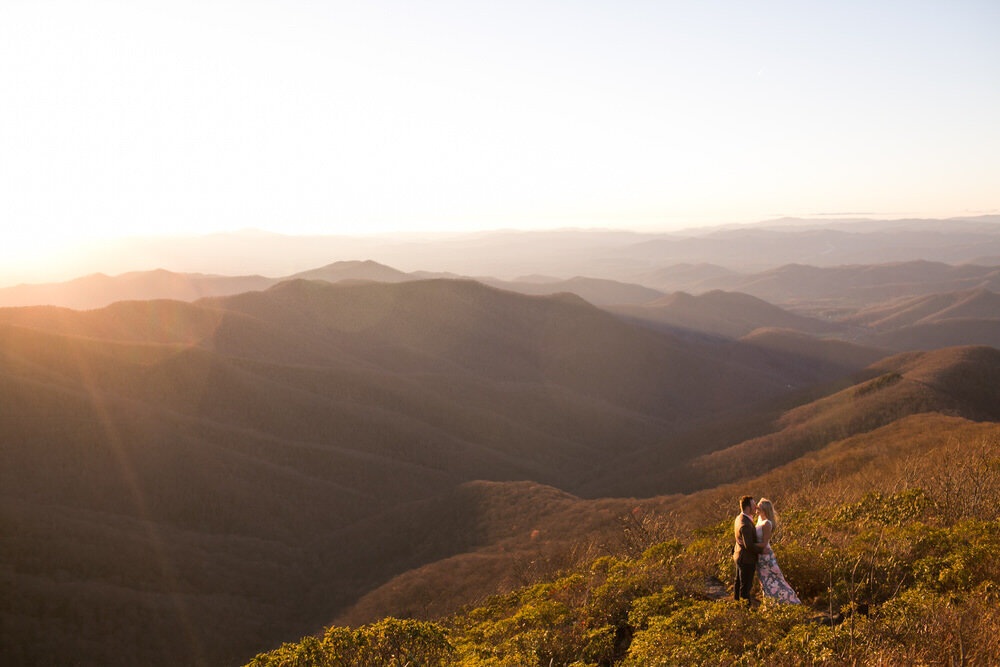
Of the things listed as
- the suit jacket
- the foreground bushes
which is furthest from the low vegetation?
the suit jacket

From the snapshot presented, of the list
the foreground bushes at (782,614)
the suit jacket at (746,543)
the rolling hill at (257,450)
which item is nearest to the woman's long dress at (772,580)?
the suit jacket at (746,543)

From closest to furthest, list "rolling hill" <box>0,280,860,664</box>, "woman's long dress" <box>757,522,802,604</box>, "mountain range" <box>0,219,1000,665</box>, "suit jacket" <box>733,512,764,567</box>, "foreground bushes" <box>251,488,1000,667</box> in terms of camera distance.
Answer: "foreground bushes" <box>251,488,1000,667</box> → "woman's long dress" <box>757,522,802,604</box> → "suit jacket" <box>733,512,764,567</box> → "mountain range" <box>0,219,1000,665</box> → "rolling hill" <box>0,280,860,664</box>

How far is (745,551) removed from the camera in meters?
10.4

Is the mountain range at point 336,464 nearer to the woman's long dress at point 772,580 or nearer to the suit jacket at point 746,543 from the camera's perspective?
the woman's long dress at point 772,580

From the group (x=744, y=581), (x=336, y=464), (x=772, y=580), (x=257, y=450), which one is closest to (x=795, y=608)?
(x=772, y=580)

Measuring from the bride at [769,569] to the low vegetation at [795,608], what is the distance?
501 mm

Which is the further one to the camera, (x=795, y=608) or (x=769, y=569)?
(x=769, y=569)

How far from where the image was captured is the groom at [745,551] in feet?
33.5

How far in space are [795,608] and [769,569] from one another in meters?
1.23

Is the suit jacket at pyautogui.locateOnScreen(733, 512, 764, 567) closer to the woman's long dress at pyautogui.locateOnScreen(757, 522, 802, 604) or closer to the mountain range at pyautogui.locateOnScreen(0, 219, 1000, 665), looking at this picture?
the woman's long dress at pyautogui.locateOnScreen(757, 522, 802, 604)

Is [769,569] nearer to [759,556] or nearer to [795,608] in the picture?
[759,556]

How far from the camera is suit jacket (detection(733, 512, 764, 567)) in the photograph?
33.4 ft

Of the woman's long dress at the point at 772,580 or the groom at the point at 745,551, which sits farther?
the groom at the point at 745,551

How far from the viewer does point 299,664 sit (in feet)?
34.2
